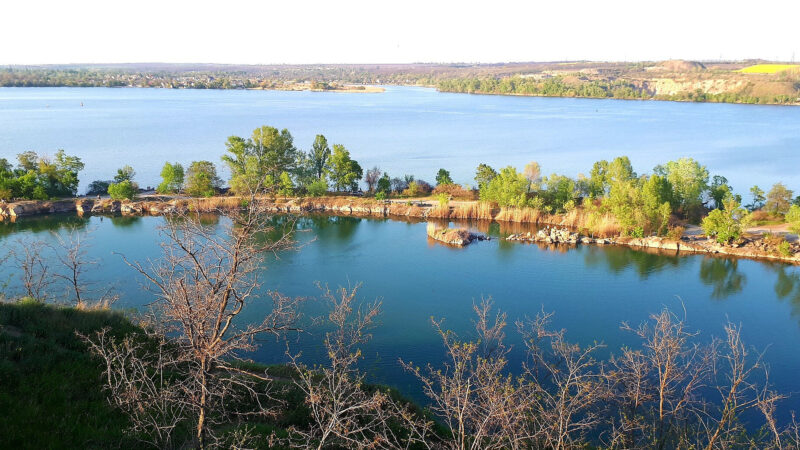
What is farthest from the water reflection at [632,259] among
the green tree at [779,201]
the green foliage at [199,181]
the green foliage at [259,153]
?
the green foliage at [199,181]

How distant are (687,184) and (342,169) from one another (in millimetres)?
21951

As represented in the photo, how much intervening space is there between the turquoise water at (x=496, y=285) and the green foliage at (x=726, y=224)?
4.95 ft

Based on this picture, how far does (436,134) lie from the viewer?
67.5m

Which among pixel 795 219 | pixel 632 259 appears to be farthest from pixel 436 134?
pixel 795 219

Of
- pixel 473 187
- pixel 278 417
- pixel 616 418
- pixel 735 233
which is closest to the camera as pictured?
pixel 278 417

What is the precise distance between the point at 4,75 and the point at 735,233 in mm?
189770

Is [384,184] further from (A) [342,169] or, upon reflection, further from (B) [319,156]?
(B) [319,156]

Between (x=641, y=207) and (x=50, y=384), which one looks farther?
(x=641, y=207)

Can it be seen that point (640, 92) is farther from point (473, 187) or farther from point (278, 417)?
point (278, 417)

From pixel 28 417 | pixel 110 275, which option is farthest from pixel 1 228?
pixel 28 417

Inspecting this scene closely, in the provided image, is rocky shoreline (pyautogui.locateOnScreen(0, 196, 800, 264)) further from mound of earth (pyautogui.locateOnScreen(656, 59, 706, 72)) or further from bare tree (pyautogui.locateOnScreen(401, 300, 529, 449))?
mound of earth (pyautogui.locateOnScreen(656, 59, 706, 72))

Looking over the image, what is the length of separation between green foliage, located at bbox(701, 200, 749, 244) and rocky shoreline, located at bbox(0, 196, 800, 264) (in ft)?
1.52

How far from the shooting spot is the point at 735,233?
1067 inches

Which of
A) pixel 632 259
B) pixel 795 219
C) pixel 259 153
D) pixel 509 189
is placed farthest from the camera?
pixel 259 153
